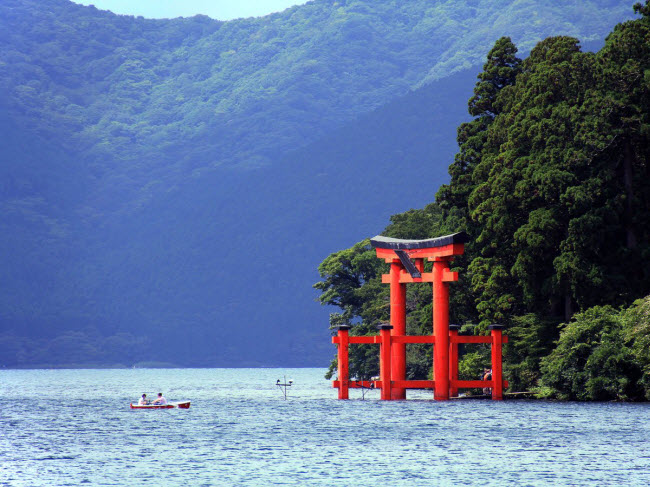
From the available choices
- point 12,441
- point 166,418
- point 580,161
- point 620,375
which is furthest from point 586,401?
point 12,441

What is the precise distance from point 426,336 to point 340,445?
755 inches

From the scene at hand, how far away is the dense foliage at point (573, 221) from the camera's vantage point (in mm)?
57562

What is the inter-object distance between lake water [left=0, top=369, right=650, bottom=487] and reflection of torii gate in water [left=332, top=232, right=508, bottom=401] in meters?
1.45

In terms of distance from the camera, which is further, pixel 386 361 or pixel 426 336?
pixel 386 361

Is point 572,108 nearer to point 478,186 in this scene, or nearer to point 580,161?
point 580,161

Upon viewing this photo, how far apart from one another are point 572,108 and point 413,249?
11386 mm

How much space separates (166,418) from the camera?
5794 centimetres

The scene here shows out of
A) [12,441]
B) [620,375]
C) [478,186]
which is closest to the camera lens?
[12,441]

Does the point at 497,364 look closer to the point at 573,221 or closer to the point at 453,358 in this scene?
the point at 453,358

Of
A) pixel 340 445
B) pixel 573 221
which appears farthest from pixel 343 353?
pixel 340 445

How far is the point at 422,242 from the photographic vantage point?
6028 cm

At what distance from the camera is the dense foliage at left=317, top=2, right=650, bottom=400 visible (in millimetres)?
57562

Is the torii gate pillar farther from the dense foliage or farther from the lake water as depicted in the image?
the dense foliage

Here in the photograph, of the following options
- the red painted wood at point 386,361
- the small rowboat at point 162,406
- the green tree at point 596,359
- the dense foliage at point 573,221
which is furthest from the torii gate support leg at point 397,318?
the small rowboat at point 162,406
